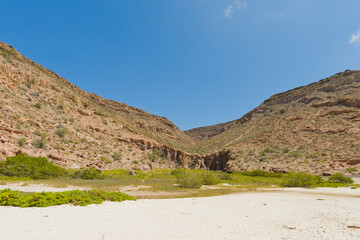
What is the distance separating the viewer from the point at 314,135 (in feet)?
140

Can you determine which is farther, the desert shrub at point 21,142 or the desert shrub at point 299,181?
the desert shrub at point 21,142

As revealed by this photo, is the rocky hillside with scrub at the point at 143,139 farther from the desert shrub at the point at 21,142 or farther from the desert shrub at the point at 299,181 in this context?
the desert shrub at the point at 299,181

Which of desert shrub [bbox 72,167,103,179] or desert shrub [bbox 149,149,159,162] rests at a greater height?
desert shrub [bbox 149,149,159,162]

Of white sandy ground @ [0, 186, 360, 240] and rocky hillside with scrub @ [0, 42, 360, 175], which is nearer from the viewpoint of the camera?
white sandy ground @ [0, 186, 360, 240]

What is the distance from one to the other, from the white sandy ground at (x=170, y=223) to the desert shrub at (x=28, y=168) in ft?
43.8

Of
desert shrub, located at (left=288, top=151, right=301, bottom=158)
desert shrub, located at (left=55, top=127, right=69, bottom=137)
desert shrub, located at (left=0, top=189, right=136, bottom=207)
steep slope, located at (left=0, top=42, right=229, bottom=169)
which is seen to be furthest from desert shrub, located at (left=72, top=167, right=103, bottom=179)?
desert shrub, located at (left=288, top=151, right=301, bottom=158)

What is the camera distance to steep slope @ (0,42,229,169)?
1030 inches

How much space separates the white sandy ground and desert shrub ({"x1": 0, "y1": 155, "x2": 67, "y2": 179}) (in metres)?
13.4

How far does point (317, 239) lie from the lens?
534cm

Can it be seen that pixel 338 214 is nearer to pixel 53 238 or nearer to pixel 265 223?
pixel 265 223

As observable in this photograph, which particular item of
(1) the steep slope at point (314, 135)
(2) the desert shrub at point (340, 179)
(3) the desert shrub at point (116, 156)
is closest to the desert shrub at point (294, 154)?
(1) the steep slope at point (314, 135)

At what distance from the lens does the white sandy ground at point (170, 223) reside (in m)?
5.39

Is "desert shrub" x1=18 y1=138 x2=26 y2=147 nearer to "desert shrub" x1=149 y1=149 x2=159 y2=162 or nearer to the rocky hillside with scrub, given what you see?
the rocky hillside with scrub

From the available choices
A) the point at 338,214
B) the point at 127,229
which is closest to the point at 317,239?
the point at 338,214
